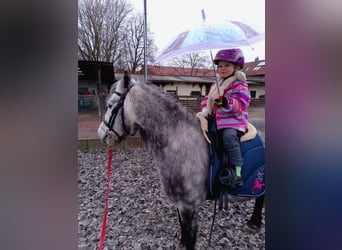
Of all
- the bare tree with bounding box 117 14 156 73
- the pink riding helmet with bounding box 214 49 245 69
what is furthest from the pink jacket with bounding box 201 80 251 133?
the bare tree with bounding box 117 14 156 73

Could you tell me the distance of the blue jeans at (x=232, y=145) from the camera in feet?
3.85

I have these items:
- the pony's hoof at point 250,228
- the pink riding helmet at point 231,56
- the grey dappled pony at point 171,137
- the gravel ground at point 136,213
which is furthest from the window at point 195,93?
the pony's hoof at point 250,228

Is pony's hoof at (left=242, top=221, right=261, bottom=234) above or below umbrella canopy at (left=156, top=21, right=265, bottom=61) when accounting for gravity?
below

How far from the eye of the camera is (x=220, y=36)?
3.44ft

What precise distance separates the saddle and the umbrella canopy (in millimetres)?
394

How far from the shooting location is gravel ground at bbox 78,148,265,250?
1282 millimetres

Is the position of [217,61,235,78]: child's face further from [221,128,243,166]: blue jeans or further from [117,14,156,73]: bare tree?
[117,14,156,73]: bare tree

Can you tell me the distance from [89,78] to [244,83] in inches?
32.1

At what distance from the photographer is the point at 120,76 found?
124 cm

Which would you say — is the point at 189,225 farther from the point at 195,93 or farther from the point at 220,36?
the point at 220,36

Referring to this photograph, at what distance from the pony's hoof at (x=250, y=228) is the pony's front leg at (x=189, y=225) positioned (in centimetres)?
34
